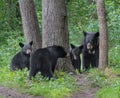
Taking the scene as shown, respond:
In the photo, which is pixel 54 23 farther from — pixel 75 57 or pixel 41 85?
pixel 41 85

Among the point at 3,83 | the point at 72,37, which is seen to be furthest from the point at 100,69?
the point at 72,37

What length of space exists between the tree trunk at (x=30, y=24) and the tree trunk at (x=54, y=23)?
2070 millimetres

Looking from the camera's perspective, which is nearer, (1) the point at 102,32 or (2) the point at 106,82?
(2) the point at 106,82

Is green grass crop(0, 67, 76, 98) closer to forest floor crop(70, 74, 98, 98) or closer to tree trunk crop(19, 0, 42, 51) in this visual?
forest floor crop(70, 74, 98, 98)

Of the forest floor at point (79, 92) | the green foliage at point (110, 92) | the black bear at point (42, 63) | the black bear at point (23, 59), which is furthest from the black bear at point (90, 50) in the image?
the green foliage at point (110, 92)

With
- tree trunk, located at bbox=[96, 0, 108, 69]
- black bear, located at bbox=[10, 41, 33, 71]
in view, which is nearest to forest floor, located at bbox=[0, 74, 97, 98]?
tree trunk, located at bbox=[96, 0, 108, 69]

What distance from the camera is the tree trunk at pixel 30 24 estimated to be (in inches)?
510

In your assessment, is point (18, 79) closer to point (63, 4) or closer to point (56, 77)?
point (56, 77)

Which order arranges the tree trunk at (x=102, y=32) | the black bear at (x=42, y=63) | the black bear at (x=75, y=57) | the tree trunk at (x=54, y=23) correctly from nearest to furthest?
the black bear at (x=42, y=63) < the tree trunk at (x=102, y=32) < the tree trunk at (x=54, y=23) < the black bear at (x=75, y=57)

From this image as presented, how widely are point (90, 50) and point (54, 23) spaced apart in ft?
6.75

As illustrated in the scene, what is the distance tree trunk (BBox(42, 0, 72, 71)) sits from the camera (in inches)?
421

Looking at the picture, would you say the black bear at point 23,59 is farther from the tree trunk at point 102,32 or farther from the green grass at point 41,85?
the tree trunk at point 102,32

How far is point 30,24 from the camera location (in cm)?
1305

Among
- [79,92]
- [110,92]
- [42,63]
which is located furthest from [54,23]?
[110,92]
